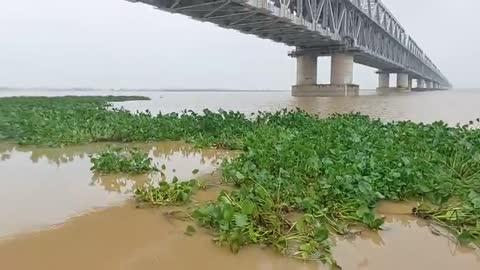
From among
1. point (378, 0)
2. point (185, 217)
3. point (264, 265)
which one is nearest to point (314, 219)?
point (264, 265)

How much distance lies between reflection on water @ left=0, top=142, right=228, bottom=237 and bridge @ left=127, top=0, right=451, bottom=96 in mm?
18324

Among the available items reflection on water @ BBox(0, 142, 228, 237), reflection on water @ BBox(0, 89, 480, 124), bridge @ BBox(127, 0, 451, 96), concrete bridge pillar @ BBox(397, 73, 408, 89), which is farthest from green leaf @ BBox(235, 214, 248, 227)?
concrete bridge pillar @ BBox(397, 73, 408, 89)

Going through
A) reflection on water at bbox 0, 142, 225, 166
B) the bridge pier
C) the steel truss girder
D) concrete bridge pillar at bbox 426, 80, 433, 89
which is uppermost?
the steel truss girder

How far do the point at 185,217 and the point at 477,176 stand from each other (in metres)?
3.80

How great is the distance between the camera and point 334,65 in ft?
174

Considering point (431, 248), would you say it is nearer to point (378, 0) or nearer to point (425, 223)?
point (425, 223)

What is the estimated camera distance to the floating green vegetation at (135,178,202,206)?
4586mm

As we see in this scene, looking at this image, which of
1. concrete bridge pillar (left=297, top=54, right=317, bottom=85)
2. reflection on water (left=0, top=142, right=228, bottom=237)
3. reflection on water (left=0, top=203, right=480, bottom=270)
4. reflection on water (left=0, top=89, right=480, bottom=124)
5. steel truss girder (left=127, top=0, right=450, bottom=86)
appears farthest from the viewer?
concrete bridge pillar (left=297, top=54, right=317, bottom=85)

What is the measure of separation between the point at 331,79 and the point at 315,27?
14.8 meters

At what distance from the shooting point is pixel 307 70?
55.7 metres

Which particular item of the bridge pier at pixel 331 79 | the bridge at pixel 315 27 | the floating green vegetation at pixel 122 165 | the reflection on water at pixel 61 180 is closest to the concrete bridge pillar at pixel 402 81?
the bridge at pixel 315 27

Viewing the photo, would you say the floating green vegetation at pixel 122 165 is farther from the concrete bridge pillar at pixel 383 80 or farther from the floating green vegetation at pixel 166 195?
the concrete bridge pillar at pixel 383 80

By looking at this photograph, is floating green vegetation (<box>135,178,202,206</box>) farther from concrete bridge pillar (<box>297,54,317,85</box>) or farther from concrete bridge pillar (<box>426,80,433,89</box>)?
concrete bridge pillar (<box>426,80,433,89</box>)

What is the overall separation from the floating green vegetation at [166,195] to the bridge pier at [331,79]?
4723cm
